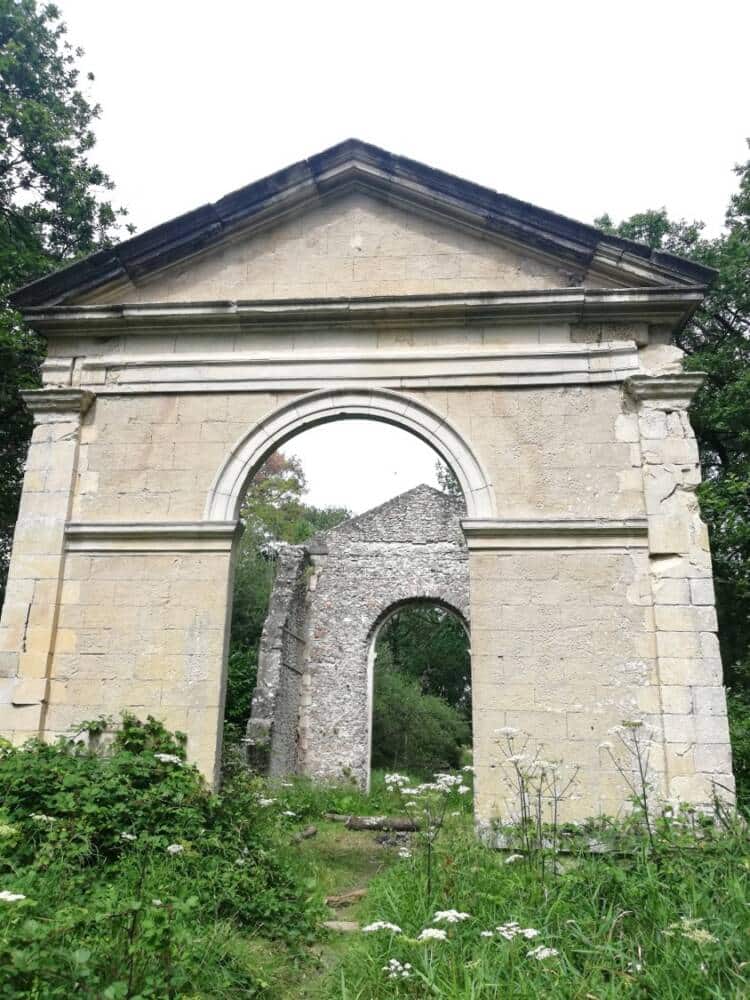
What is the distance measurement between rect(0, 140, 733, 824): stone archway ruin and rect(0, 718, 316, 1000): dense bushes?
23.6 inches

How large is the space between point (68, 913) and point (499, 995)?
5.96 ft

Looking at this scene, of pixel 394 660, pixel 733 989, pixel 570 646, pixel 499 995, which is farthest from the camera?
pixel 394 660

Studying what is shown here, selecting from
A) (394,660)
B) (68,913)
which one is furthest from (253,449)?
(394,660)

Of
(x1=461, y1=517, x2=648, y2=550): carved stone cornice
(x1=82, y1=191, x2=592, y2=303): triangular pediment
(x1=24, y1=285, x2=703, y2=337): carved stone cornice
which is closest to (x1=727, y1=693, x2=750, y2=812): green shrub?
(x1=461, y1=517, x2=648, y2=550): carved stone cornice

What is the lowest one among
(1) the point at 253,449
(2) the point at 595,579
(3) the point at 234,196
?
(2) the point at 595,579

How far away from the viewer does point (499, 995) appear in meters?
2.92

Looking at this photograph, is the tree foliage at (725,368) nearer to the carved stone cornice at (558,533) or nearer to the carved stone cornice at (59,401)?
the carved stone cornice at (558,533)

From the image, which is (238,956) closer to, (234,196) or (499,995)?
(499,995)

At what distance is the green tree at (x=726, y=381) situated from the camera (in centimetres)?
1083

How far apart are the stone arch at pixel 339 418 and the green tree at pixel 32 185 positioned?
16.0 feet

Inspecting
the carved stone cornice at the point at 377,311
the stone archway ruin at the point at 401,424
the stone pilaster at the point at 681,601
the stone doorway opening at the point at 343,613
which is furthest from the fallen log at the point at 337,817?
the carved stone cornice at the point at 377,311

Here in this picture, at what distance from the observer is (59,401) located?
6.67 metres

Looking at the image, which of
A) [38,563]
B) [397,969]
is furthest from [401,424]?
[397,969]

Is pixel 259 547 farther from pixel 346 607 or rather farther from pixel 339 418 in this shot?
pixel 339 418
